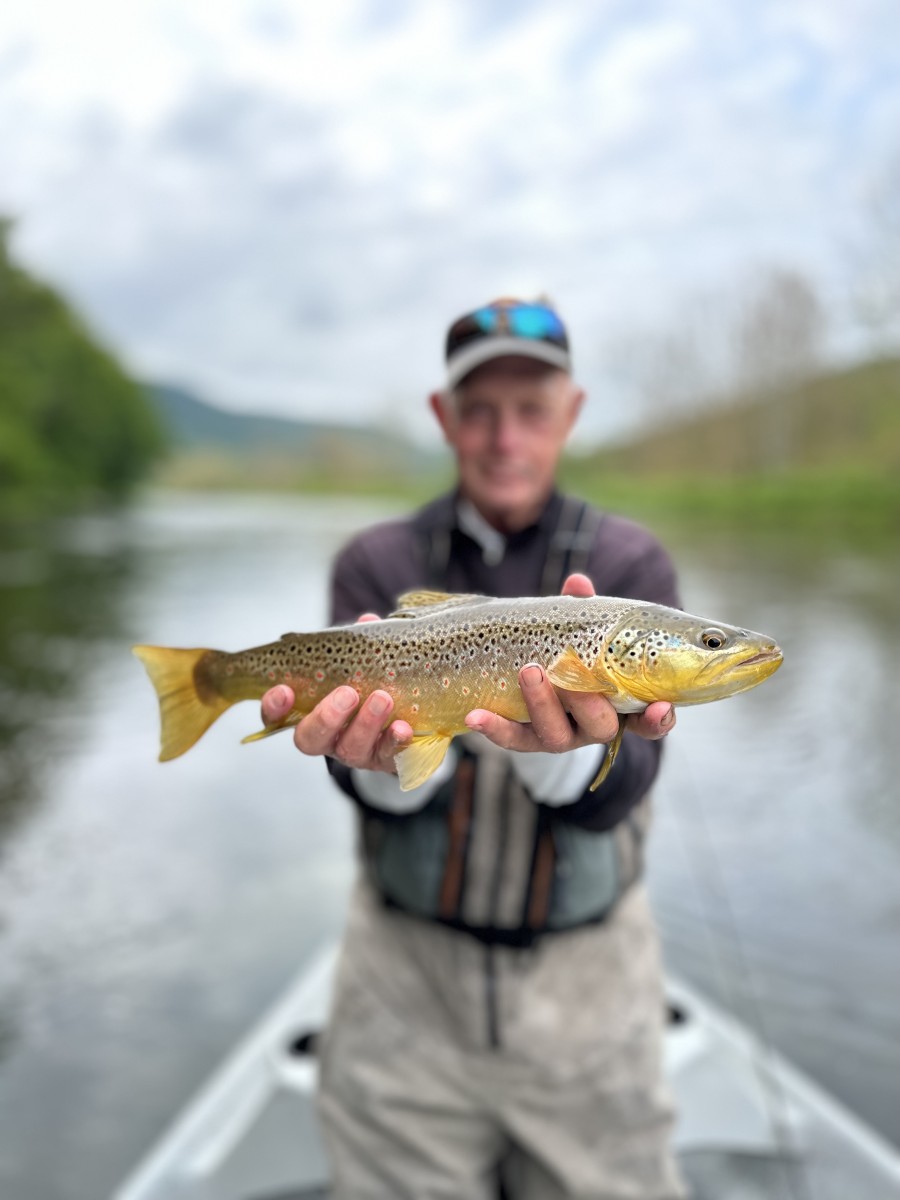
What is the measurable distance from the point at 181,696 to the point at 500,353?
1283mm

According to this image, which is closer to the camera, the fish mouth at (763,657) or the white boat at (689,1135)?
Result: the fish mouth at (763,657)

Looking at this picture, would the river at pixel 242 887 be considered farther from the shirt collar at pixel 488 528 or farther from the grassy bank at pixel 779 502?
the grassy bank at pixel 779 502

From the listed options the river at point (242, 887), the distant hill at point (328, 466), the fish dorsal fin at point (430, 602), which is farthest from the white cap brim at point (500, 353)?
the distant hill at point (328, 466)

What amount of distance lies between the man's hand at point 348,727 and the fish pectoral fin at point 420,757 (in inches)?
1.2

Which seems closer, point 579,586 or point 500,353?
point 579,586

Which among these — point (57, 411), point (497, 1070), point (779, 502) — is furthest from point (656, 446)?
point (497, 1070)

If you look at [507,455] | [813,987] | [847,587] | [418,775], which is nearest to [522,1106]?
[418,775]

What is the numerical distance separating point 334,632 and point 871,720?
10.8 metres

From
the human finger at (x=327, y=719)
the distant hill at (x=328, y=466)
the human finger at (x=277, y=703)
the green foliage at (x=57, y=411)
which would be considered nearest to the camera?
the human finger at (x=327, y=719)

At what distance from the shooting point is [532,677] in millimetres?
1909

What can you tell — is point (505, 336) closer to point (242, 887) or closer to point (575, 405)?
point (575, 405)

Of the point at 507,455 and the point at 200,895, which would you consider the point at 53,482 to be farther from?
the point at 507,455

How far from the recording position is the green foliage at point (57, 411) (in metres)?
49.0

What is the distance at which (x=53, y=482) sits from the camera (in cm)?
5316
